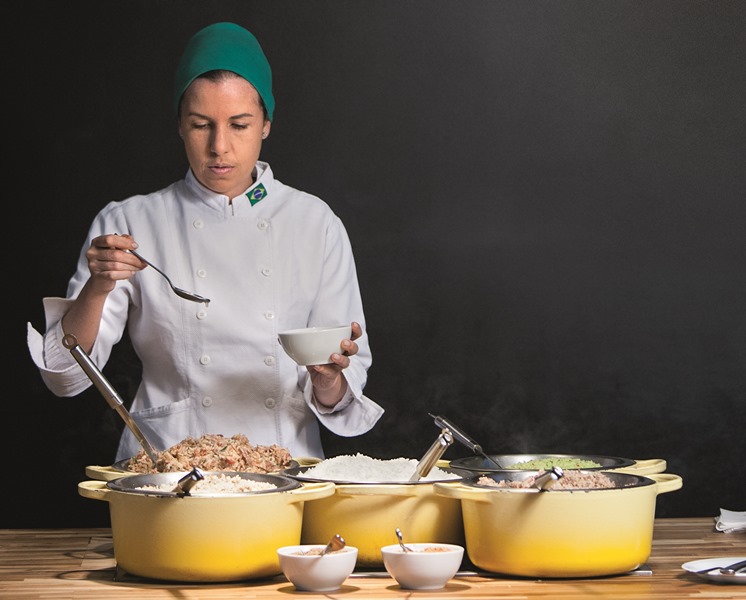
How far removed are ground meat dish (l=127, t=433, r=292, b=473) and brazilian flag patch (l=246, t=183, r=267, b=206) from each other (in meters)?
0.77

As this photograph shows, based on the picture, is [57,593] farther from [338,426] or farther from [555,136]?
[555,136]

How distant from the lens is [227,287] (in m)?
2.68

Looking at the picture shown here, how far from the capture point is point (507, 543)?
1.76m

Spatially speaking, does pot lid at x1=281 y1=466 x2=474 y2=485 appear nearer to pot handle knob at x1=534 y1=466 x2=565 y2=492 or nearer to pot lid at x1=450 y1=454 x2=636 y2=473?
pot lid at x1=450 y1=454 x2=636 y2=473

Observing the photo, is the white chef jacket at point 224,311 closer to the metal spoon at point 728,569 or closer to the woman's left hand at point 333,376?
the woman's left hand at point 333,376

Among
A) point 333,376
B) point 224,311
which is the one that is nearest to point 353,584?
point 333,376

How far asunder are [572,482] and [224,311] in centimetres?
111

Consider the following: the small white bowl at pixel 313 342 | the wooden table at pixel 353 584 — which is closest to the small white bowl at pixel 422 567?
the wooden table at pixel 353 584

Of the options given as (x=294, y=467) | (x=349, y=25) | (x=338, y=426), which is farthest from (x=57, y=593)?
(x=349, y=25)

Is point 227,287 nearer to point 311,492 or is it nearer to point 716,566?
point 311,492

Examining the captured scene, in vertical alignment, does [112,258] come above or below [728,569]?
above

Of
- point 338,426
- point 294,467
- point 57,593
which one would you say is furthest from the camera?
point 338,426

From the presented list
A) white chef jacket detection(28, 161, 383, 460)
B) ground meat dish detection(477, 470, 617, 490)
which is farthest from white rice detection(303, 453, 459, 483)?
white chef jacket detection(28, 161, 383, 460)

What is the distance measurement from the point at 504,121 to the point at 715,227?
750 mm
